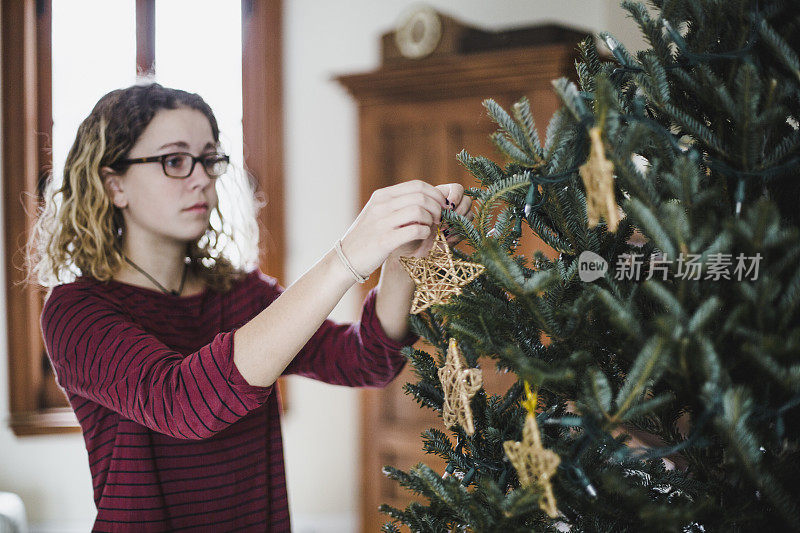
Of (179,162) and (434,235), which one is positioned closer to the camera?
(434,235)

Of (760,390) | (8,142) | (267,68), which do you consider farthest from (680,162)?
(8,142)

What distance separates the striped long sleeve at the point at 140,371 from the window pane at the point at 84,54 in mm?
2414

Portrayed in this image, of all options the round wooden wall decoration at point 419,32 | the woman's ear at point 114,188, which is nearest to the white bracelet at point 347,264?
the woman's ear at point 114,188

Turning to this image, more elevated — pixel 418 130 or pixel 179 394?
pixel 418 130

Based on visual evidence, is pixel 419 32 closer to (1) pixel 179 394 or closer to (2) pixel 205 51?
(2) pixel 205 51

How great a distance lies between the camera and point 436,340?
0.80 meters

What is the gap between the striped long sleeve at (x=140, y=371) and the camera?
2.84 feet

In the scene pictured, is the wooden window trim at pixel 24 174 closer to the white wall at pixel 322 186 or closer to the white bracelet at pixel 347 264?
the white wall at pixel 322 186

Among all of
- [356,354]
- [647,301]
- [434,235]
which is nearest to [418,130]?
[356,354]

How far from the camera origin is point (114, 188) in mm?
1263

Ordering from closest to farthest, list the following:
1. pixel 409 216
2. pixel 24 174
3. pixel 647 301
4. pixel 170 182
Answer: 1. pixel 647 301
2. pixel 409 216
3. pixel 170 182
4. pixel 24 174

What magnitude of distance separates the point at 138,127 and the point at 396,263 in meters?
0.58

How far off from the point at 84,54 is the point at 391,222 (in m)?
3.02

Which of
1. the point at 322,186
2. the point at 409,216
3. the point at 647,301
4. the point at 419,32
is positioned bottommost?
the point at 647,301
